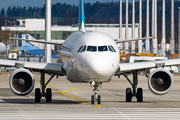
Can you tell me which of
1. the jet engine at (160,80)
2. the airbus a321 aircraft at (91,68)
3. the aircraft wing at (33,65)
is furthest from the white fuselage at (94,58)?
the jet engine at (160,80)

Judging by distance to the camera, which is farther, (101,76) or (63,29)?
(63,29)

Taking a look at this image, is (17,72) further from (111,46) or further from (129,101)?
(129,101)

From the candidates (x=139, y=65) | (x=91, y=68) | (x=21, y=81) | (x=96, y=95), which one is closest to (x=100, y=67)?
(x=91, y=68)

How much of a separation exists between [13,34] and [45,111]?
444 ft

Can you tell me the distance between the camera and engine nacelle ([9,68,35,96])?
20.5 meters

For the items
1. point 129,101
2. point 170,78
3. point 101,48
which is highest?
point 101,48

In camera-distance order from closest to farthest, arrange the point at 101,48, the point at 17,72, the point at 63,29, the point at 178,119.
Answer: the point at 178,119 → the point at 101,48 → the point at 17,72 → the point at 63,29

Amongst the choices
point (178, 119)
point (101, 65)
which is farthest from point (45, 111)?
point (178, 119)

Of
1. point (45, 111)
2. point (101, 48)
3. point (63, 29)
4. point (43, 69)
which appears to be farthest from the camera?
point (63, 29)

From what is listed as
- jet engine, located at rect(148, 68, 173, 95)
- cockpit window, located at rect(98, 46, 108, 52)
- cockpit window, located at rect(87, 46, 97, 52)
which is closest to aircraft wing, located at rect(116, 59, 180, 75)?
jet engine, located at rect(148, 68, 173, 95)

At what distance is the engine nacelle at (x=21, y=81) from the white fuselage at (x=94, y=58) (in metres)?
2.19

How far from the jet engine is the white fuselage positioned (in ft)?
7.82

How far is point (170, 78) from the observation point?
20703mm

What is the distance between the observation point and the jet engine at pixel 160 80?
20.5 m
